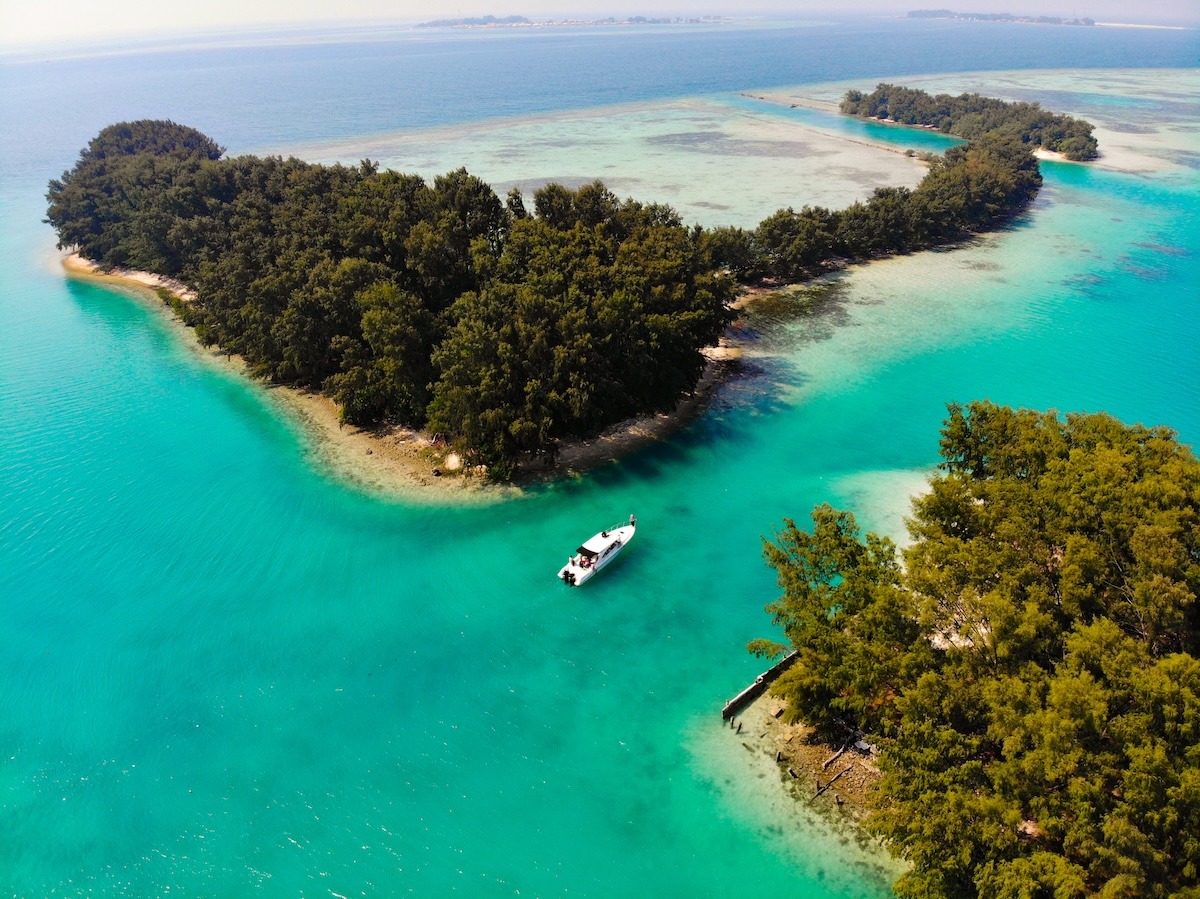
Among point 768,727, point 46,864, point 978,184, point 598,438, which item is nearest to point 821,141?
point 978,184

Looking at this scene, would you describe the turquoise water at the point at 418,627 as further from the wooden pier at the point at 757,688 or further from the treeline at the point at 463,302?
the treeline at the point at 463,302

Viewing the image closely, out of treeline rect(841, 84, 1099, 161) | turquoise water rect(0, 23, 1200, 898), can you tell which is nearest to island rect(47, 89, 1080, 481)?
turquoise water rect(0, 23, 1200, 898)

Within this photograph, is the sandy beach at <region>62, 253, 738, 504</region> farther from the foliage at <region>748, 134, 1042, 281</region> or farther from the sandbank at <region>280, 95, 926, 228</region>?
the sandbank at <region>280, 95, 926, 228</region>

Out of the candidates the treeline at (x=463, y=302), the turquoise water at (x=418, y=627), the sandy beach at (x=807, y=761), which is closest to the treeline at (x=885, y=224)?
the treeline at (x=463, y=302)

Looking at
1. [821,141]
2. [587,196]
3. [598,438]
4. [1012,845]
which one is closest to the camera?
[1012,845]

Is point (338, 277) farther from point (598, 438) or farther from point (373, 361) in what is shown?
point (598, 438)

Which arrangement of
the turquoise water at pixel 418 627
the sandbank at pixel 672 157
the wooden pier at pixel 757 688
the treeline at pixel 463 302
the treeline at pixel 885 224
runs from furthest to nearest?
1. the sandbank at pixel 672 157
2. the treeline at pixel 885 224
3. the treeline at pixel 463 302
4. the wooden pier at pixel 757 688
5. the turquoise water at pixel 418 627

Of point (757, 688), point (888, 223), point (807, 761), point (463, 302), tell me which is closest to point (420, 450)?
point (463, 302)
